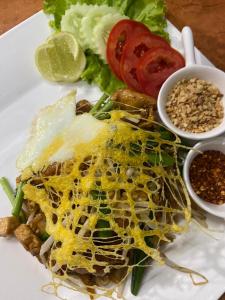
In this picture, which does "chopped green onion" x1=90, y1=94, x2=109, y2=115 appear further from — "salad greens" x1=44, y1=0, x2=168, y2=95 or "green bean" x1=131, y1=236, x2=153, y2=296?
"green bean" x1=131, y1=236, x2=153, y2=296

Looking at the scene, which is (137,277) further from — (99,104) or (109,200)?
(99,104)

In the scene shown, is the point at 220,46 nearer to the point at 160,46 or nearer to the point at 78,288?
the point at 160,46

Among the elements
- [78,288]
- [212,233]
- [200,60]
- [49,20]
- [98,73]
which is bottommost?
[212,233]

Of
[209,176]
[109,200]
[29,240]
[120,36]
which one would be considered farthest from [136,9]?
[29,240]

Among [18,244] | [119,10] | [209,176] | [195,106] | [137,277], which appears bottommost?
[137,277]

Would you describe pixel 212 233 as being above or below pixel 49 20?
below

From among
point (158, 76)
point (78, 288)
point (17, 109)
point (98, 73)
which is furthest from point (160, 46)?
point (78, 288)
